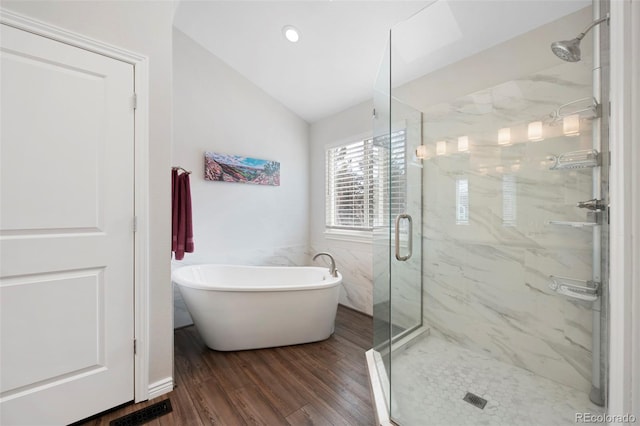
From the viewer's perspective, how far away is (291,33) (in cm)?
231

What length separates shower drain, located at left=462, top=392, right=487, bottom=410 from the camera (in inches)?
55.2

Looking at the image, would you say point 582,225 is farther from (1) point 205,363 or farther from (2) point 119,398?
(2) point 119,398

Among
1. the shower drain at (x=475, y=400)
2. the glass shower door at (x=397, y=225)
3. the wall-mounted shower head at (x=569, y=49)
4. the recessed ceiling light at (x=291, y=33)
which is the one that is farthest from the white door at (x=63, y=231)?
the wall-mounted shower head at (x=569, y=49)

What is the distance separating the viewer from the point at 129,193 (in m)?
1.47

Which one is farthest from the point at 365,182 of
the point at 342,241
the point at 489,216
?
the point at 489,216

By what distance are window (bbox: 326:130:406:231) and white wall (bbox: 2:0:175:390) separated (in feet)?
5.17

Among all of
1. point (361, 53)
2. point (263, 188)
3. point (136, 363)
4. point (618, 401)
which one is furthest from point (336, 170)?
point (618, 401)

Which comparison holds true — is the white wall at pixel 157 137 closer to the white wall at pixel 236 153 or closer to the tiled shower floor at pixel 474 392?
the white wall at pixel 236 153

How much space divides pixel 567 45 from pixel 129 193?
7.86ft

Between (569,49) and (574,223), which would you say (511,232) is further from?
(569,49)

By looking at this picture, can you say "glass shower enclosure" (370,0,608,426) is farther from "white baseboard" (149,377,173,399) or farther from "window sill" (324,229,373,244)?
"white baseboard" (149,377,173,399)

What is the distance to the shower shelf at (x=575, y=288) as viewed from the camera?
52.2 inches

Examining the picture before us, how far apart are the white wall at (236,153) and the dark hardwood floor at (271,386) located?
1.14 m

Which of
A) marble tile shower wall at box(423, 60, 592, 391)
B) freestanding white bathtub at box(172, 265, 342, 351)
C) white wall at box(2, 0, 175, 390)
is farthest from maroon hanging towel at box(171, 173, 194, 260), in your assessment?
marble tile shower wall at box(423, 60, 592, 391)
